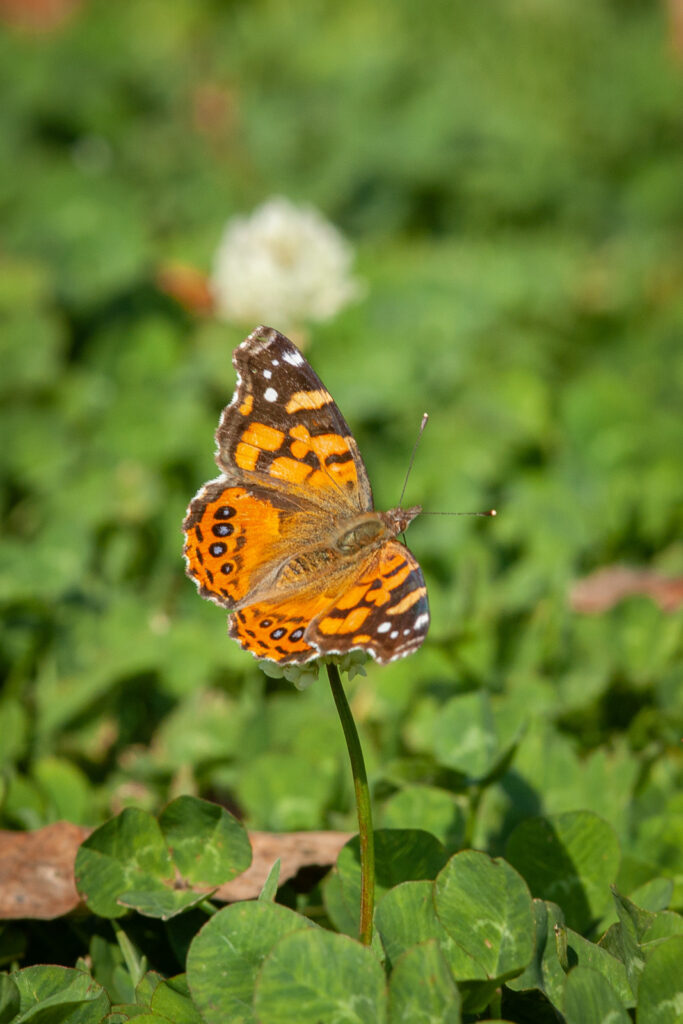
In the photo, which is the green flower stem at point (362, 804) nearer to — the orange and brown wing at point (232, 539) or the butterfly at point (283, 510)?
the butterfly at point (283, 510)

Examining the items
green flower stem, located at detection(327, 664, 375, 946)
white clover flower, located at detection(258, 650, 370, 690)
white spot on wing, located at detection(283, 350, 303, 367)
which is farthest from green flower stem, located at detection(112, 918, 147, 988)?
white spot on wing, located at detection(283, 350, 303, 367)

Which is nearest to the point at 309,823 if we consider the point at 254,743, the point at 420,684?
the point at 254,743

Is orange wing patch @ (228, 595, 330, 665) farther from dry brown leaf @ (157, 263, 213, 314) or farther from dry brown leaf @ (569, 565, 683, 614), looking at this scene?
dry brown leaf @ (157, 263, 213, 314)

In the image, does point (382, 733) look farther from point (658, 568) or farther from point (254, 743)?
point (658, 568)

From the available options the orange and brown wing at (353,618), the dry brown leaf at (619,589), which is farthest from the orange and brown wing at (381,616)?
the dry brown leaf at (619,589)

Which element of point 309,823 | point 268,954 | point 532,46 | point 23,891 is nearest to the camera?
point 268,954

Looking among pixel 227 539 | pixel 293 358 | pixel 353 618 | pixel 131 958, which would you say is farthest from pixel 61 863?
pixel 293 358

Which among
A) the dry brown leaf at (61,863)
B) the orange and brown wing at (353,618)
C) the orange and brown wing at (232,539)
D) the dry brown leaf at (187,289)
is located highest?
the orange and brown wing at (353,618)
